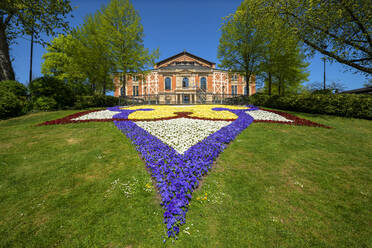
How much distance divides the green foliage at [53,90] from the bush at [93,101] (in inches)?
26.2

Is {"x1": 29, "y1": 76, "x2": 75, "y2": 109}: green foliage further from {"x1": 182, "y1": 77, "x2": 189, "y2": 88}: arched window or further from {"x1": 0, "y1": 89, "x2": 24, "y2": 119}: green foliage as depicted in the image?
{"x1": 182, "y1": 77, "x2": 189, "y2": 88}: arched window

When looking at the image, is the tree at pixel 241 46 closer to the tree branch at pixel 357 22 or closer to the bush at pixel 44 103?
the tree branch at pixel 357 22

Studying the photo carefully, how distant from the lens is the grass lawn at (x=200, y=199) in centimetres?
203

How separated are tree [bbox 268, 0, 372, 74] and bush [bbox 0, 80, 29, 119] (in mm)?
18999

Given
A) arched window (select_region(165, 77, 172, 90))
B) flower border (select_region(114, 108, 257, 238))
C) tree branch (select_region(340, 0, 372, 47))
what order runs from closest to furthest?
1. flower border (select_region(114, 108, 257, 238))
2. tree branch (select_region(340, 0, 372, 47))
3. arched window (select_region(165, 77, 172, 90))

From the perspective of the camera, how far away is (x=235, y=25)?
1841 centimetres

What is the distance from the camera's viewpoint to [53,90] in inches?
461

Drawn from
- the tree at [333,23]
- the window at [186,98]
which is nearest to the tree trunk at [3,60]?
the tree at [333,23]

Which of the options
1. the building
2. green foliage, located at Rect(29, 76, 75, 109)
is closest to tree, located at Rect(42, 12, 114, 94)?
green foliage, located at Rect(29, 76, 75, 109)

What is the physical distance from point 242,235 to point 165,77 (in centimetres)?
3829

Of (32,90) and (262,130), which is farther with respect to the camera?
(32,90)

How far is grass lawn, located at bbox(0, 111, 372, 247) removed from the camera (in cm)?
203

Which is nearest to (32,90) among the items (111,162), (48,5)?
(48,5)

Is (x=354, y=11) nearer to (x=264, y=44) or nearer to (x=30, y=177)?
(x=264, y=44)
